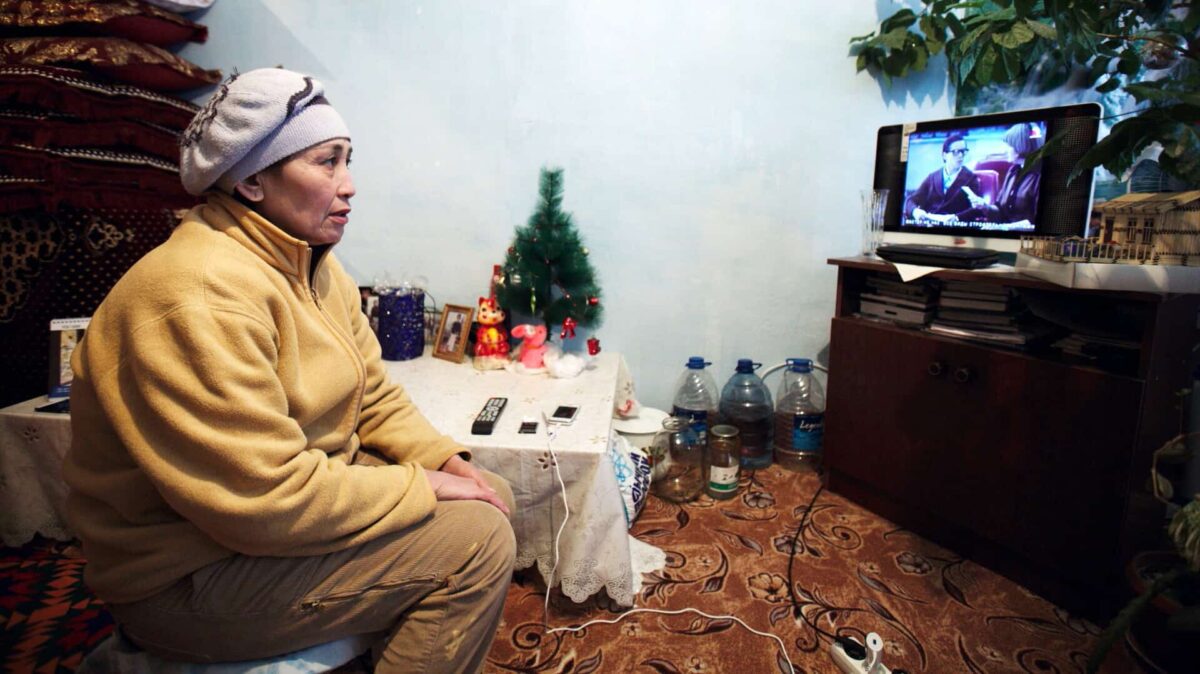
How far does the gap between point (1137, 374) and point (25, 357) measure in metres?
2.85

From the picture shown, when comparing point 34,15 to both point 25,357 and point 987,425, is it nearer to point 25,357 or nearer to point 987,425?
point 25,357

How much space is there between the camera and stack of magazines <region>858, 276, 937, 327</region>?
1.91 meters

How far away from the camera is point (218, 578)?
966mm

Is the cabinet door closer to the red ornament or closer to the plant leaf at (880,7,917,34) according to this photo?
the red ornament

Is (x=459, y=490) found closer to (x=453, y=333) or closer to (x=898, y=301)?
(x=453, y=333)

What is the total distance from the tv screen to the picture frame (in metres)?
1.46

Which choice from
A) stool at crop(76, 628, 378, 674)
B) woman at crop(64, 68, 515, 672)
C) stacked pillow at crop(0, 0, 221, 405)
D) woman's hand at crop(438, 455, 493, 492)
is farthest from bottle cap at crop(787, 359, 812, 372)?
stacked pillow at crop(0, 0, 221, 405)

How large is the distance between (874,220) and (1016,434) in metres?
0.81

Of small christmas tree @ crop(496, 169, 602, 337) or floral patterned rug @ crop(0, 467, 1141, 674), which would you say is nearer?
floral patterned rug @ crop(0, 467, 1141, 674)

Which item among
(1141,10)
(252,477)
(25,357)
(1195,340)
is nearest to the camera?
(252,477)

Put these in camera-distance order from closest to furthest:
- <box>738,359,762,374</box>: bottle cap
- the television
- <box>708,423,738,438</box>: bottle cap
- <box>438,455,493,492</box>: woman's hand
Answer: <box>438,455,493,492</box>: woman's hand
the television
<box>708,423,738,438</box>: bottle cap
<box>738,359,762,374</box>: bottle cap

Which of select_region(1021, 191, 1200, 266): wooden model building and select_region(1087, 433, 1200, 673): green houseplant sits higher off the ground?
select_region(1021, 191, 1200, 266): wooden model building

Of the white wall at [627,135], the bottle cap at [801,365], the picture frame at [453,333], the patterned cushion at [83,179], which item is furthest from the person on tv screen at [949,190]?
the patterned cushion at [83,179]

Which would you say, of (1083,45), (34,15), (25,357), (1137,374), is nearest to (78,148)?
(34,15)
